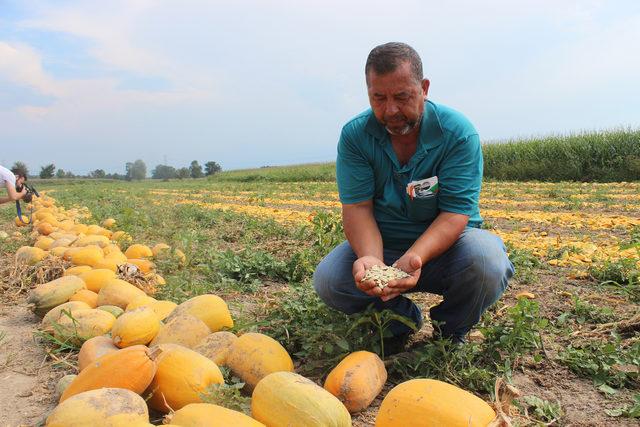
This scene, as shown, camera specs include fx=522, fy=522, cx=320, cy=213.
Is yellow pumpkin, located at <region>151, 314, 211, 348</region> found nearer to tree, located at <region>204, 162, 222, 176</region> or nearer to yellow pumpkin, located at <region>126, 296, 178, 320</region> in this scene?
yellow pumpkin, located at <region>126, 296, 178, 320</region>

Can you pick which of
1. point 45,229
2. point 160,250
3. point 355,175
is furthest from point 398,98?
point 45,229

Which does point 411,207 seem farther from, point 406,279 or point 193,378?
point 193,378

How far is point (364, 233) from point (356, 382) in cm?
95

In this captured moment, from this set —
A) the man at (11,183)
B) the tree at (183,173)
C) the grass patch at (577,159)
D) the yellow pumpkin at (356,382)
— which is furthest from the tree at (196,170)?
the yellow pumpkin at (356,382)

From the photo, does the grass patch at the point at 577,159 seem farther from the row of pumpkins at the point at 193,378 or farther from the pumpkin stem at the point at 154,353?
the pumpkin stem at the point at 154,353

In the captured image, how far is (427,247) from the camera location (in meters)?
2.65

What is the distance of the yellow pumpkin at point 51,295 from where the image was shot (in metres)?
3.41

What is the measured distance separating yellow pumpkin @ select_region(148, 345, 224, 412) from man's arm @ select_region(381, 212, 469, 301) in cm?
89

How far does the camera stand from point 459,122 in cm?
289

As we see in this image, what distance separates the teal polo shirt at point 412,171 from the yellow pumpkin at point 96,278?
193 centimetres

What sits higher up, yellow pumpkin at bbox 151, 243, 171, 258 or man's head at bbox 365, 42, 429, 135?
man's head at bbox 365, 42, 429, 135

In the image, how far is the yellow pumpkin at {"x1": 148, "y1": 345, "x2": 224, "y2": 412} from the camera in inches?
80.5

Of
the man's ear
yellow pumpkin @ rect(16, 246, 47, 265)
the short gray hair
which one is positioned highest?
the short gray hair

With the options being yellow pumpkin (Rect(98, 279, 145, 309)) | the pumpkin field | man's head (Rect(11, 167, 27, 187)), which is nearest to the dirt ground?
the pumpkin field
